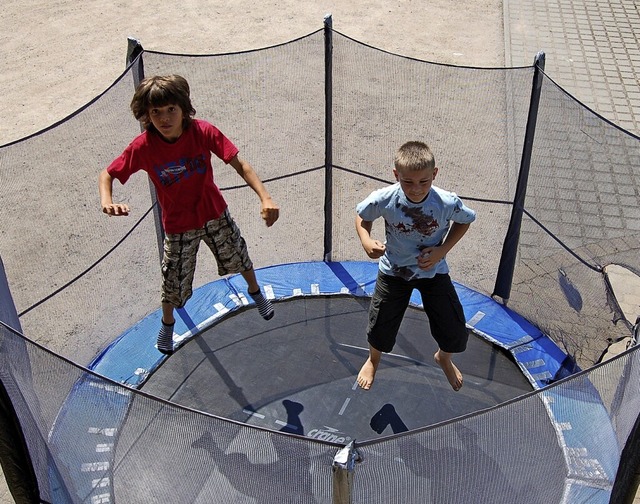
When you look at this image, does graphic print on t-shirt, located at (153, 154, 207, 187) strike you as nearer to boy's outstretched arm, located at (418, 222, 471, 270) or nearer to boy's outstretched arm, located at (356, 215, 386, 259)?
boy's outstretched arm, located at (356, 215, 386, 259)

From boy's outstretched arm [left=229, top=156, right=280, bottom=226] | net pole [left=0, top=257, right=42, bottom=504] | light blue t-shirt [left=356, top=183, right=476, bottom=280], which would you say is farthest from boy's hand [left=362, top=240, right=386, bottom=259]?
net pole [left=0, top=257, right=42, bottom=504]

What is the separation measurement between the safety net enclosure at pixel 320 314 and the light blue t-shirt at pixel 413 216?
3.21ft

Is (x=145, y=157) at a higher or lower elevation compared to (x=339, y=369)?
higher

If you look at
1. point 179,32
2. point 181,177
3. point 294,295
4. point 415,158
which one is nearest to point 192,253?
point 181,177

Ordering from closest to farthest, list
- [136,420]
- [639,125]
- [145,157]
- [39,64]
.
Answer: [136,420]
[145,157]
[639,125]
[39,64]

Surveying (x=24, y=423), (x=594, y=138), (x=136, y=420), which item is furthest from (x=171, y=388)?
(x=594, y=138)

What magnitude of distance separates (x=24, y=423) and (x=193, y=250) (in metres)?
1.44

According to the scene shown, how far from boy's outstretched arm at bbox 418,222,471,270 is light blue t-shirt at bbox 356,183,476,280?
35 mm

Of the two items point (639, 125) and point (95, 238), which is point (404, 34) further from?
point (95, 238)

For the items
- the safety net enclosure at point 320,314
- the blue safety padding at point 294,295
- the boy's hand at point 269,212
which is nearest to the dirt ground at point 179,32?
the safety net enclosure at point 320,314

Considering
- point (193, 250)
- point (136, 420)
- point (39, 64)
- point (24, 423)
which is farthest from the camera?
point (39, 64)

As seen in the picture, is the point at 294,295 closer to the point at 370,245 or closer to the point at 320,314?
the point at 320,314

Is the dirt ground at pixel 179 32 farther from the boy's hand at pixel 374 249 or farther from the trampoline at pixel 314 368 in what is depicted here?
the boy's hand at pixel 374 249

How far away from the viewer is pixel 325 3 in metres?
9.56
